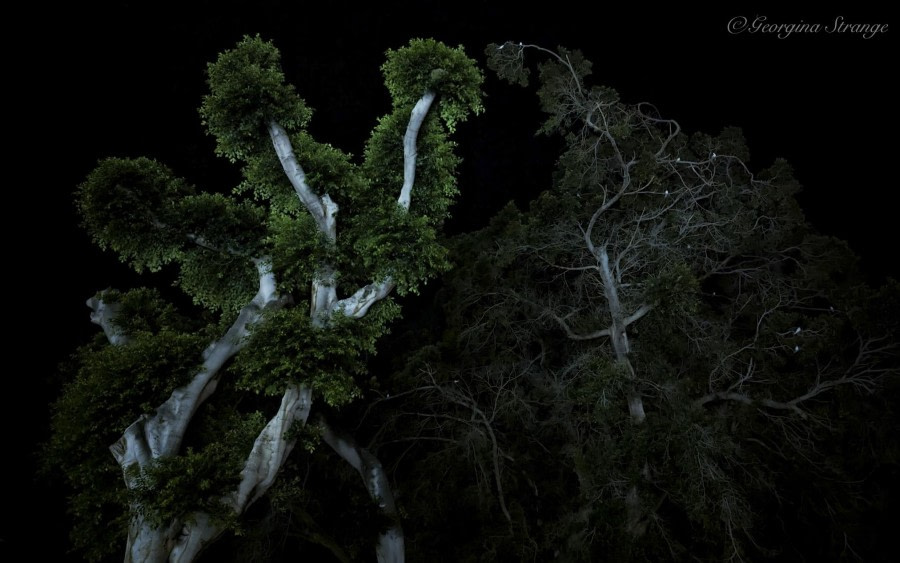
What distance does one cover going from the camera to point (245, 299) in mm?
7883

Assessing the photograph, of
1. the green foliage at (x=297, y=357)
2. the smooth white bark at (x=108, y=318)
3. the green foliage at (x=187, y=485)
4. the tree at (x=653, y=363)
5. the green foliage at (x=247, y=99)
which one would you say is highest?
the green foliage at (x=247, y=99)

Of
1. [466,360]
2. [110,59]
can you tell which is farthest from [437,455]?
[110,59]

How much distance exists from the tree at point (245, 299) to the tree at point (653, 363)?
89.7 inches

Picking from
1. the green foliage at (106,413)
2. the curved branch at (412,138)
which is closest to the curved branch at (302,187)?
the curved branch at (412,138)

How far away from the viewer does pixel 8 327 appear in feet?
31.8

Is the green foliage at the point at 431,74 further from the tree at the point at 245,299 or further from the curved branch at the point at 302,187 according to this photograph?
the curved branch at the point at 302,187

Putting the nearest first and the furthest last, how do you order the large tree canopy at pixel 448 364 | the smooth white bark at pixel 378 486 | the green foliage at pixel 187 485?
1. the green foliage at pixel 187 485
2. the large tree canopy at pixel 448 364
3. the smooth white bark at pixel 378 486

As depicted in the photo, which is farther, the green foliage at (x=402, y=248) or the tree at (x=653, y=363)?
the green foliage at (x=402, y=248)

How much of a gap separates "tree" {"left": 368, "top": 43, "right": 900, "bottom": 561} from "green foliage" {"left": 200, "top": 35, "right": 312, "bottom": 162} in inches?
142

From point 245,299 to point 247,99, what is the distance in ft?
10.7

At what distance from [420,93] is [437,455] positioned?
7.02 metres

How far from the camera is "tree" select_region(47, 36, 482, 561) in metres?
5.39

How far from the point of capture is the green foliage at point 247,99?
269 inches

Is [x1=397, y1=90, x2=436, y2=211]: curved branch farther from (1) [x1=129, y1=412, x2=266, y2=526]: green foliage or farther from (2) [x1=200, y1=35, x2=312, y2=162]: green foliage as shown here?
(1) [x1=129, y1=412, x2=266, y2=526]: green foliage
